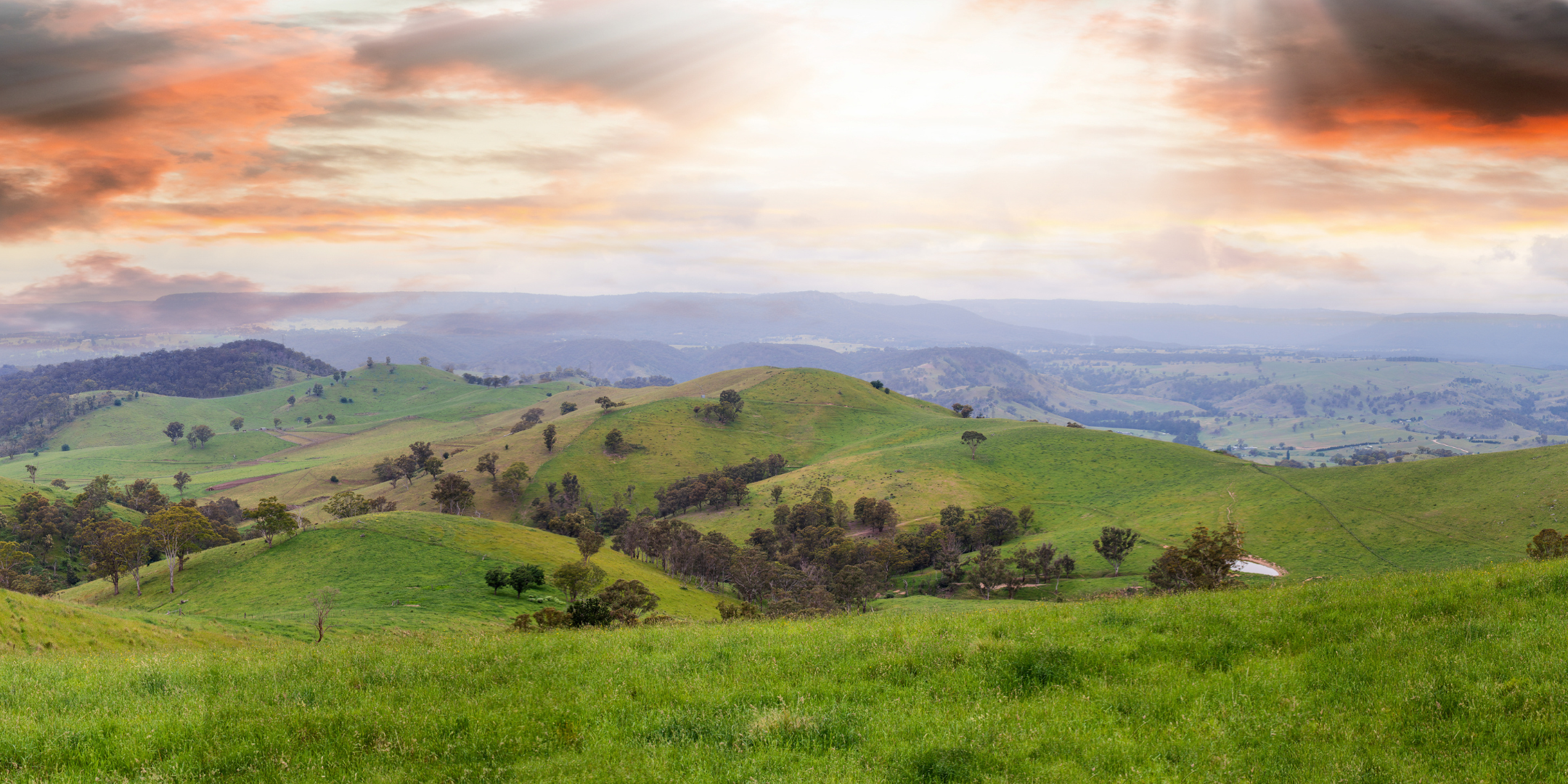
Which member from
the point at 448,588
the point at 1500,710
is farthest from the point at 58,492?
the point at 1500,710

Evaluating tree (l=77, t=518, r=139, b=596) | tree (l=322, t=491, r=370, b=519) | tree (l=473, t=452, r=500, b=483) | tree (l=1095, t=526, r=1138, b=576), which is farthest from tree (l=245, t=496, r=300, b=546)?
tree (l=1095, t=526, r=1138, b=576)

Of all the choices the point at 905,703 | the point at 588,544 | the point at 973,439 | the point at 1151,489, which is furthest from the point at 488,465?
the point at 905,703

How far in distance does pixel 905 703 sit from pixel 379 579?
70749 millimetres

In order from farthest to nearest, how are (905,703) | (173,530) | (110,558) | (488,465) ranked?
(488,465)
(173,530)
(110,558)
(905,703)

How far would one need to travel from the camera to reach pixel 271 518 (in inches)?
3073

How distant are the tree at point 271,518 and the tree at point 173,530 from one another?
537cm

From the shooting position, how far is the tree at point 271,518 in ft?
255

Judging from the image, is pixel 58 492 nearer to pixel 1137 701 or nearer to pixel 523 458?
pixel 523 458

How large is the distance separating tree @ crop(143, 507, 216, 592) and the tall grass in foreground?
78605 mm

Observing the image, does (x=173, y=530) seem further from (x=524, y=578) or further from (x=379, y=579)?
(x=524, y=578)

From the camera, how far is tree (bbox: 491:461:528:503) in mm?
162500

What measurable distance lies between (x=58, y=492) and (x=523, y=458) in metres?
107

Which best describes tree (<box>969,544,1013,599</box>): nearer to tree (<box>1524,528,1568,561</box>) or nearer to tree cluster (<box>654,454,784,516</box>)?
tree (<box>1524,528,1568,561</box>)

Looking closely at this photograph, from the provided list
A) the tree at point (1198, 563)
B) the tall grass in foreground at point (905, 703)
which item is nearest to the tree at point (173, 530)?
the tall grass in foreground at point (905, 703)
